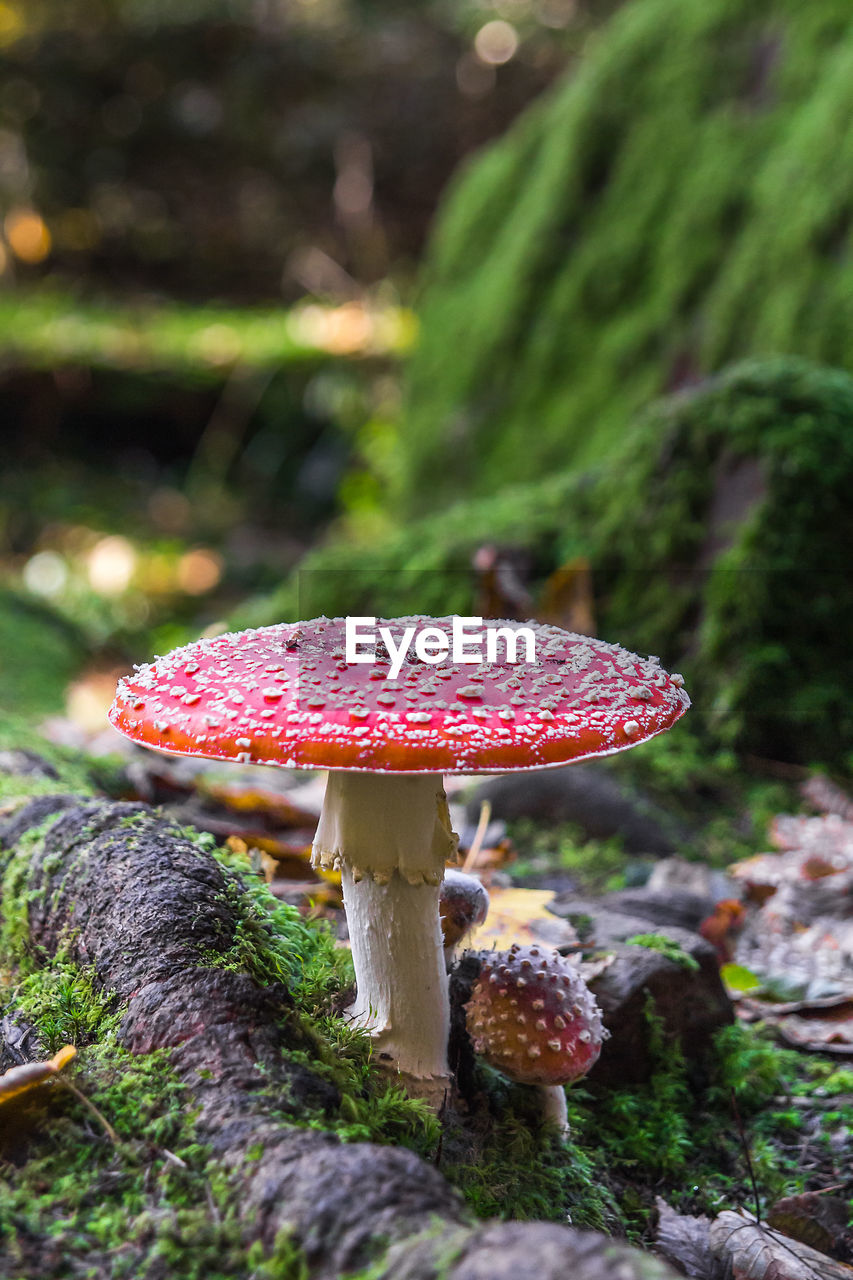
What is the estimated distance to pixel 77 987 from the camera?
7.22 feet

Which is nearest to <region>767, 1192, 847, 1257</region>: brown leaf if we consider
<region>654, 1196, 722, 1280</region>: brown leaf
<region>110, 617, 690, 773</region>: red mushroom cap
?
<region>654, 1196, 722, 1280</region>: brown leaf

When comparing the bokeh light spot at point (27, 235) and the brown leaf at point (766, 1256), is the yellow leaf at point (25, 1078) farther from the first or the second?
the bokeh light spot at point (27, 235)

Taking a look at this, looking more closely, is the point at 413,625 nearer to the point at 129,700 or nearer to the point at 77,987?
the point at 129,700

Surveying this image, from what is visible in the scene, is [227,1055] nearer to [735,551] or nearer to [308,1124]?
[308,1124]

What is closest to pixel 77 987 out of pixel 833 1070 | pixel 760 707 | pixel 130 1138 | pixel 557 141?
pixel 130 1138

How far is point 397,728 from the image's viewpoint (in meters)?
1.65

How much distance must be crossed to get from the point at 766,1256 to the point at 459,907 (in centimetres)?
92

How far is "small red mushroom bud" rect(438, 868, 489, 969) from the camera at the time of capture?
2404 millimetres

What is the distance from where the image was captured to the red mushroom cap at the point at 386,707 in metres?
1.64

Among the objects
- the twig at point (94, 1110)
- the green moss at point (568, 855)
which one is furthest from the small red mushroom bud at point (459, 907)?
the green moss at point (568, 855)

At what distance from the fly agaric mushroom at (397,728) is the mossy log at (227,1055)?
0.88 feet

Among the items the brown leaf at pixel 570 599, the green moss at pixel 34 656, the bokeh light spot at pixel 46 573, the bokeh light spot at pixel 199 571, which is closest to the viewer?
the brown leaf at pixel 570 599

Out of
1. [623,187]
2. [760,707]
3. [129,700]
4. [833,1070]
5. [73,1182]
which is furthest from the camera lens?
[623,187]

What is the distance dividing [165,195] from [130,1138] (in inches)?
628
